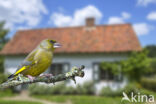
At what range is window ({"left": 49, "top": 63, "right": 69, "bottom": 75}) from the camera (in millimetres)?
18981

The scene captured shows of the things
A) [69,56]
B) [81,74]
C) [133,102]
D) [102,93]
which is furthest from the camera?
[69,56]

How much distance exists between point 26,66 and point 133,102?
3.93 feet

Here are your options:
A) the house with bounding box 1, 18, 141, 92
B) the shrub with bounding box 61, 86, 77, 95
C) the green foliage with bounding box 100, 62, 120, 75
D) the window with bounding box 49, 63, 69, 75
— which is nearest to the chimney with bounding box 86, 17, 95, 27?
the house with bounding box 1, 18, 141, 92

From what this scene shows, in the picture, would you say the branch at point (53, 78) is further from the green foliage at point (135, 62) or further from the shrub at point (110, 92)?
the shrub at point (110, 92)

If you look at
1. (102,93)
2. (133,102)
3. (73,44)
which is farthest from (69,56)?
(133,102)

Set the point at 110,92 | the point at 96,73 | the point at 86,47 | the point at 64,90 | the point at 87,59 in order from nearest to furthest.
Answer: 1. the point at 110,92
2. the point at 64,90
3. the point at 96,73
4. the point at 87,59
5. the point at 86,47

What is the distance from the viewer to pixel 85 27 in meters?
22.1

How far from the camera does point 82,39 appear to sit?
67.2 ft

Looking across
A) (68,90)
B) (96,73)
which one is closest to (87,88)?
(96,73)

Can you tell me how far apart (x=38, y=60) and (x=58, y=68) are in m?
17.9

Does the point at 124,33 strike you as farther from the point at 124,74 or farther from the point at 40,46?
the point at 40,46

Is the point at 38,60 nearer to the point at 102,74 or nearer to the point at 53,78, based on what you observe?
the point at 53,78

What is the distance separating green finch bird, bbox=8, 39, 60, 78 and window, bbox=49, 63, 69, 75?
691 inches

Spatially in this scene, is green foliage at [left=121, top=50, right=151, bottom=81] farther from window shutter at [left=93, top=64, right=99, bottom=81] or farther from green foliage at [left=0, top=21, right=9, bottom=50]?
green foliage at [left=0, top=21, right=9, bottom=50]
